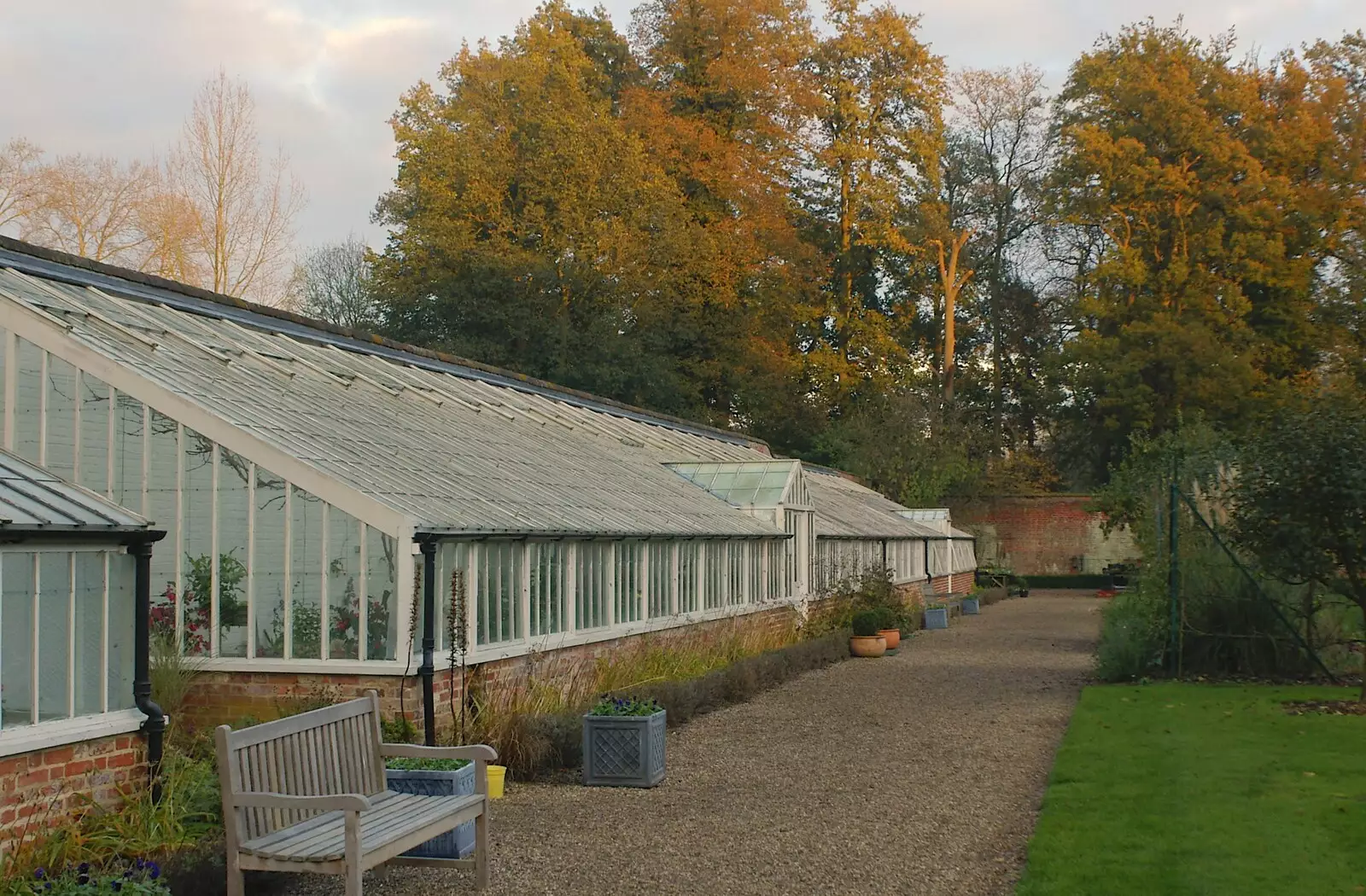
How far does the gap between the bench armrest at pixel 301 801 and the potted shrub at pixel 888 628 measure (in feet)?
57.1

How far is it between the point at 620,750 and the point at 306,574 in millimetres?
2932

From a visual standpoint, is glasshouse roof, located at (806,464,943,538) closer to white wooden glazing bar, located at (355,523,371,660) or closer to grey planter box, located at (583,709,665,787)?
grey planter box, located at (583,709,665,787)

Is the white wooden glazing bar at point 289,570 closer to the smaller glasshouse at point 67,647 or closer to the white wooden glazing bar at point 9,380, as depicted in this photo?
the white wooden glazing bar at point 9,380

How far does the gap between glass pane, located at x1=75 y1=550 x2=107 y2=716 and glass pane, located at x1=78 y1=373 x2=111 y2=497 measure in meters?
3.40

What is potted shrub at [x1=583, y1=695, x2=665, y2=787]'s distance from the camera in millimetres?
11094

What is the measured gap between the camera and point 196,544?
432 inches

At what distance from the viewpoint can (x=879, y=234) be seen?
47688 millimetres

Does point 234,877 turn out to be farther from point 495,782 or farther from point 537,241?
point 537,241

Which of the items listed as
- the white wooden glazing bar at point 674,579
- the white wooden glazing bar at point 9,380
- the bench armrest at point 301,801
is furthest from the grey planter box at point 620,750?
the white wooden glazing bar at point 674,579

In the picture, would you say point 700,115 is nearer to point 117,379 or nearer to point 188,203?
point 188,203

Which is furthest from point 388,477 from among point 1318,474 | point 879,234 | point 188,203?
point 879,234

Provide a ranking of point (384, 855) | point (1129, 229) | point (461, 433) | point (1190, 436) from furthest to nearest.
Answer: point (1129, 229) < point (1190, 436) < point (461, 433) < point (384, 855)

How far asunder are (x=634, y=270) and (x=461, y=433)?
26.1 metres

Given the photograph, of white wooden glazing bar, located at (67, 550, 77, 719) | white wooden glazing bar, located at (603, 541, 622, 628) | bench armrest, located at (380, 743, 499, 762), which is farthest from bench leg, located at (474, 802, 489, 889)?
white wooden glazing bar, located at (603, 541, 622, 628)
